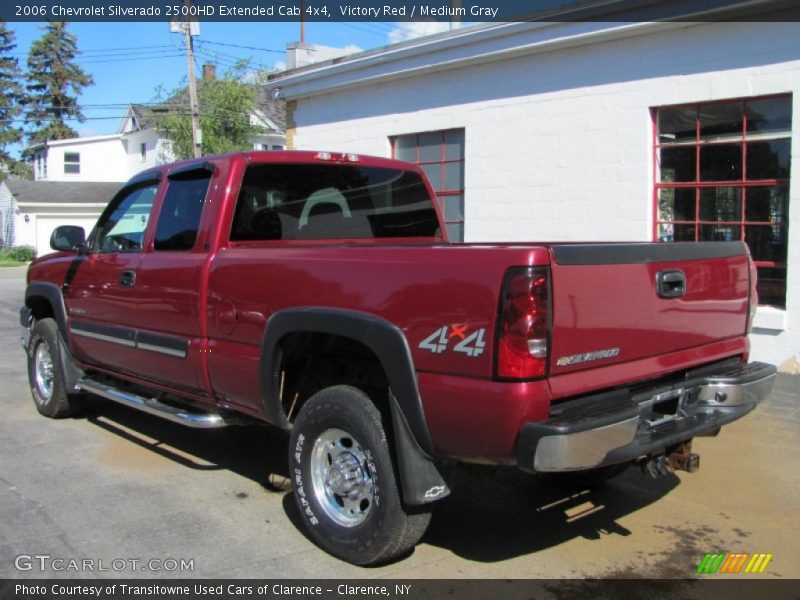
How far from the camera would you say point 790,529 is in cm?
415

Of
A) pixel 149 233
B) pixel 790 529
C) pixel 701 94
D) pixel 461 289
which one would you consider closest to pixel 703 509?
pixel 790 529

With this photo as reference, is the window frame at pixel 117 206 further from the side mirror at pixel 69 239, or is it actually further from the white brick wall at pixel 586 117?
the white brick wall at pixel 586 117

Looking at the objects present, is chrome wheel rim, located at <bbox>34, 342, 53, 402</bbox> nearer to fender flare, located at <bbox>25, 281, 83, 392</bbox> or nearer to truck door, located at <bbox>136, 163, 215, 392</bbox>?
fender flare, located at <bbox>25, 281, 83, 392</bbox>

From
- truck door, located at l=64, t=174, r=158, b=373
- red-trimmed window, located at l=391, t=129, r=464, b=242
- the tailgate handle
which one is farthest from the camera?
red-trimmed window, located at l=391, t=129, r=464, b=242

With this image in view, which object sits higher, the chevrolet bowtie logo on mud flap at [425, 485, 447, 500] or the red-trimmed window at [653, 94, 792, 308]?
the red-trimmed window at [653, 94, 792, 308]

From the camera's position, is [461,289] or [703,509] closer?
[461,289]

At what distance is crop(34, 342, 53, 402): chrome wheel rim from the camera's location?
252 inches

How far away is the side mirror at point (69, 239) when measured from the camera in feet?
18.7

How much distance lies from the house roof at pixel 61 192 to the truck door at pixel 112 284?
2952 centimetres

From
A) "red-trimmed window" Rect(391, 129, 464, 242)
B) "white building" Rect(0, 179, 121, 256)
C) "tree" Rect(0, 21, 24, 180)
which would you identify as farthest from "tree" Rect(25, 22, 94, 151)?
"red-trimmed window" Rect(391, 129, 464, 242)

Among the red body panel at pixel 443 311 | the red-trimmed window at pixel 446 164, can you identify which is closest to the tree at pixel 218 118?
the red-trimmed window at pixel 446 164

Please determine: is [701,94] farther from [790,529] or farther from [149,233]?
[149,233]

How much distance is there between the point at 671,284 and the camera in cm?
347

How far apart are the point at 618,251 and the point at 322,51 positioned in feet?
34.3
